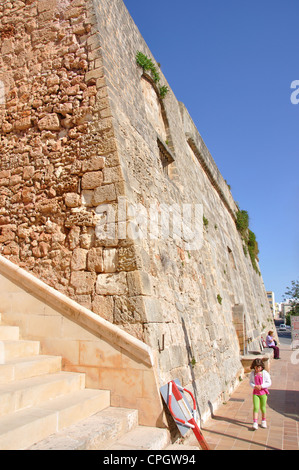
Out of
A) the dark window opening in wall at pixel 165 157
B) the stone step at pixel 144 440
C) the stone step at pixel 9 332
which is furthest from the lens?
the dark window opening in wall at pixel 165 157

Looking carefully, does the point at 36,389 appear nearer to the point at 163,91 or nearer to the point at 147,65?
the point at 147,65

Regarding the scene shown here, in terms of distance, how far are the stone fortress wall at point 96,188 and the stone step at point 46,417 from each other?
0.78 meters

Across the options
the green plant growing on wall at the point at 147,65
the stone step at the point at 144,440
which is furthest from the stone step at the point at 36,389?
the green plant growing on wall at the point at 147,65

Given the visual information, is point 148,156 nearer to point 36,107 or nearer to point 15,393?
point 36,107

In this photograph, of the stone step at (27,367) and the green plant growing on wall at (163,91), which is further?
the green plant growing on wall at (163,91)

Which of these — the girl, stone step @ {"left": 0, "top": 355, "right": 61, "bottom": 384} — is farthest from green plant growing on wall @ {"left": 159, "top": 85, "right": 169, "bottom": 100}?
stone step @ {"left": 0, "top": 355, "right": 61, "bottom": 384}

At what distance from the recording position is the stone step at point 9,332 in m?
3.91

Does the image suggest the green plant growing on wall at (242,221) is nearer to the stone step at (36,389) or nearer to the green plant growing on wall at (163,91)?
the green plant growing on wall at (163,91)

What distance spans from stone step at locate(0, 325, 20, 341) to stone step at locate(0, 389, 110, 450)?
42.7 inches

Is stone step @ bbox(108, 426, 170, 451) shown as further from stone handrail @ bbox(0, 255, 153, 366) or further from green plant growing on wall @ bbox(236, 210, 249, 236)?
green plant growing on wall @ bbox(236, 210, 249, 236)

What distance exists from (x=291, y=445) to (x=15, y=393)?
3.19 metres

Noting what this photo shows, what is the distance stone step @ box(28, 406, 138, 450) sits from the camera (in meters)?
2.50

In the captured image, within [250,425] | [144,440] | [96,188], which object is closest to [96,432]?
[144,440]

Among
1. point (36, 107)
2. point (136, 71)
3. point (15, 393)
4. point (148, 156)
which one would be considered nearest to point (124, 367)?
point (15, 393)
